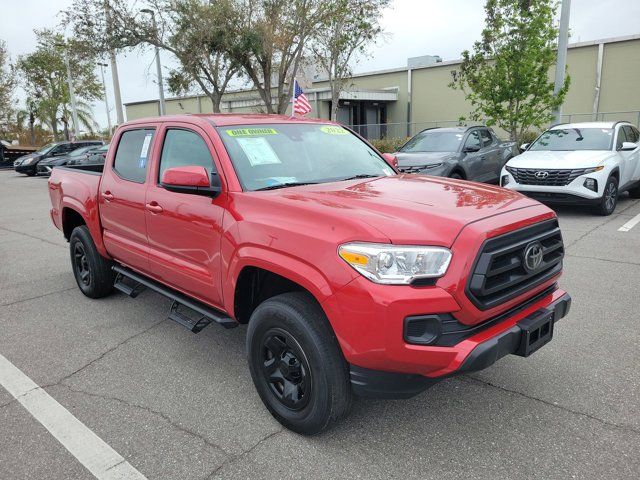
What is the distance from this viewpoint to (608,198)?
29.1ft

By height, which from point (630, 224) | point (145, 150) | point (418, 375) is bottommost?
point (630, 224)

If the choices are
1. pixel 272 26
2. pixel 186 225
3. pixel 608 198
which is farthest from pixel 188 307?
pixel 272 26

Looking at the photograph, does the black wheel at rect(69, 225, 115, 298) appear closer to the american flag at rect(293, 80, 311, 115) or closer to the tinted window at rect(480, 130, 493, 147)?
the american flag at rect(293, 80, 311, 115)

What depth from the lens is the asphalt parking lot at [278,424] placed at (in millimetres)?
2561

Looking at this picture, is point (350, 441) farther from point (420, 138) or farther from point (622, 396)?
point (420, 138)

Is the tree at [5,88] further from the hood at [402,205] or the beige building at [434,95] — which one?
the hood at [402,205]

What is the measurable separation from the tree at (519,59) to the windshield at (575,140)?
3683mm

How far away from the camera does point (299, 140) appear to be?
12.1 feet

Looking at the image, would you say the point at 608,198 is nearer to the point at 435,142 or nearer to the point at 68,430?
the point at 435,142

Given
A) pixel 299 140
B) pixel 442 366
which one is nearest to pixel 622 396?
pixel 442 366

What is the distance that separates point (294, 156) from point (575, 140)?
8.26 metres

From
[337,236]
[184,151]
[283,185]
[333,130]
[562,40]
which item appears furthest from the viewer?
[562,40]

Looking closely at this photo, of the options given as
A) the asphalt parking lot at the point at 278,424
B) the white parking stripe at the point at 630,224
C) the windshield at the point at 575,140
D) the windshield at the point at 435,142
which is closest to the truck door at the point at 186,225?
the asphalt parking lot at the point at 278,424

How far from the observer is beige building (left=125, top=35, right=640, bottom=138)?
22406mm
